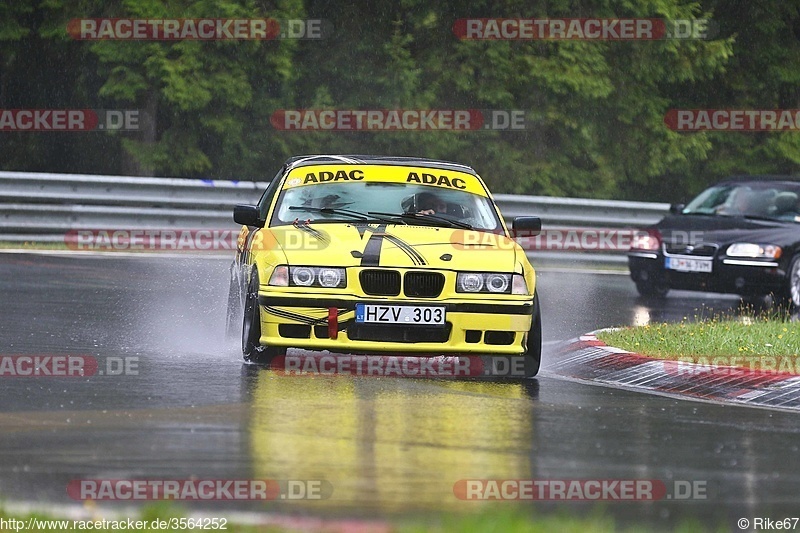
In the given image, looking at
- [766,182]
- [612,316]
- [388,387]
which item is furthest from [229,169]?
[388,387]

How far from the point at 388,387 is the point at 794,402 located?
2735mm

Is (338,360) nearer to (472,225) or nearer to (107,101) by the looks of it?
(472,225)

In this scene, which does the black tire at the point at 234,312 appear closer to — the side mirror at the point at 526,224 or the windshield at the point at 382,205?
the windshield at the point at 382,205

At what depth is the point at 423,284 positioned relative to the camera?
36.2 feet

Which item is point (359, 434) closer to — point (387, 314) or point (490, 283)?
point (387, 314)

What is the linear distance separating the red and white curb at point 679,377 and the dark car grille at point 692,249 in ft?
17.7

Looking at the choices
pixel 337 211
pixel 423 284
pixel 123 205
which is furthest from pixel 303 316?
pixel 123 205

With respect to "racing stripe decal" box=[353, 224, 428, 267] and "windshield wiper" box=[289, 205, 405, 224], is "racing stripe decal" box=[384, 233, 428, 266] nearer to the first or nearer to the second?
"racing stripe decal" box=[353, 224, 428, 267]

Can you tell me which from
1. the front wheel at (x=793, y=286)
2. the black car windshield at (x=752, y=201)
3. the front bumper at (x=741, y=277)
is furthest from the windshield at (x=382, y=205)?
the black car windshield at (x=752, y=201)

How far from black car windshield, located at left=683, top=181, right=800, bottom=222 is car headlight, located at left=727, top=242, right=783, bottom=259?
864 mm

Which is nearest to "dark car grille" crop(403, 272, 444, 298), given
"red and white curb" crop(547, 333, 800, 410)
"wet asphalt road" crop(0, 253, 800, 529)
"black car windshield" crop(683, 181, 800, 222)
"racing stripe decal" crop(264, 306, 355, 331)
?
"racing stripe decal" crop(264, 306, 355, 331)

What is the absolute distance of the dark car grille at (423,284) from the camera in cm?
1102

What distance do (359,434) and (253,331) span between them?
8.83ft

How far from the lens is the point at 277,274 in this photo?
36.4 ft
